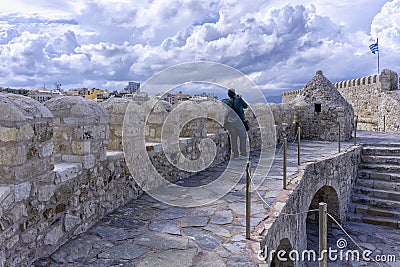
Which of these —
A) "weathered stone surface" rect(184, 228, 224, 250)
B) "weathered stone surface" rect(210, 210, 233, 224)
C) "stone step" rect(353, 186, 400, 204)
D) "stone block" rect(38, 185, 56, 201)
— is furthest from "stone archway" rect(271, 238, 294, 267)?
"stone step" rect(353, 186, 400, 204)

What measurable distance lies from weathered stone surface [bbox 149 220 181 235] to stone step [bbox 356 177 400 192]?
786 centimetres

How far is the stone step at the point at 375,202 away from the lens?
29.1 feet

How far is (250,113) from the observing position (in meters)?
9.05

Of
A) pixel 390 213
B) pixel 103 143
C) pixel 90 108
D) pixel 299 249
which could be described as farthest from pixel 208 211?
pixel 390 213

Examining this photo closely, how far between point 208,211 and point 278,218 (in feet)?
2.79

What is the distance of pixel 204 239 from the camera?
11.0 ft

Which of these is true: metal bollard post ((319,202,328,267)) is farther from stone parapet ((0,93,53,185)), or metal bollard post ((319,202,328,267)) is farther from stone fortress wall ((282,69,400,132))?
stone fortress wall ((282,69,400,132))

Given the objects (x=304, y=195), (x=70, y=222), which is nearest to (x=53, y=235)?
(x=70, y=222)

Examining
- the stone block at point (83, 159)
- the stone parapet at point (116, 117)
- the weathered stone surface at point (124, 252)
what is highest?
the stone parapet at point (116, 117)

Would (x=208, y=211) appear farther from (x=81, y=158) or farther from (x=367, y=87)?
(x=367, y=87)

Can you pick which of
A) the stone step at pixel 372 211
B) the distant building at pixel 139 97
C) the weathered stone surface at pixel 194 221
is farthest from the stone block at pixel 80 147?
the stone step at pixel 372 211

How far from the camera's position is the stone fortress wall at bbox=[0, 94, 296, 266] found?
254 centimetres

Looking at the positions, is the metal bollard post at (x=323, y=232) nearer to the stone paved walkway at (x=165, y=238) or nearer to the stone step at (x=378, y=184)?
the stone paved walkway at (x=165, y=238)

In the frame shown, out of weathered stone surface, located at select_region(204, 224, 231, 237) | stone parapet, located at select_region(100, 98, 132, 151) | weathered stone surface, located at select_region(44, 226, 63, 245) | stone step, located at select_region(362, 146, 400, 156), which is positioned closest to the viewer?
weathered stone surface, located at select_region(44, 226, 63, 245)
